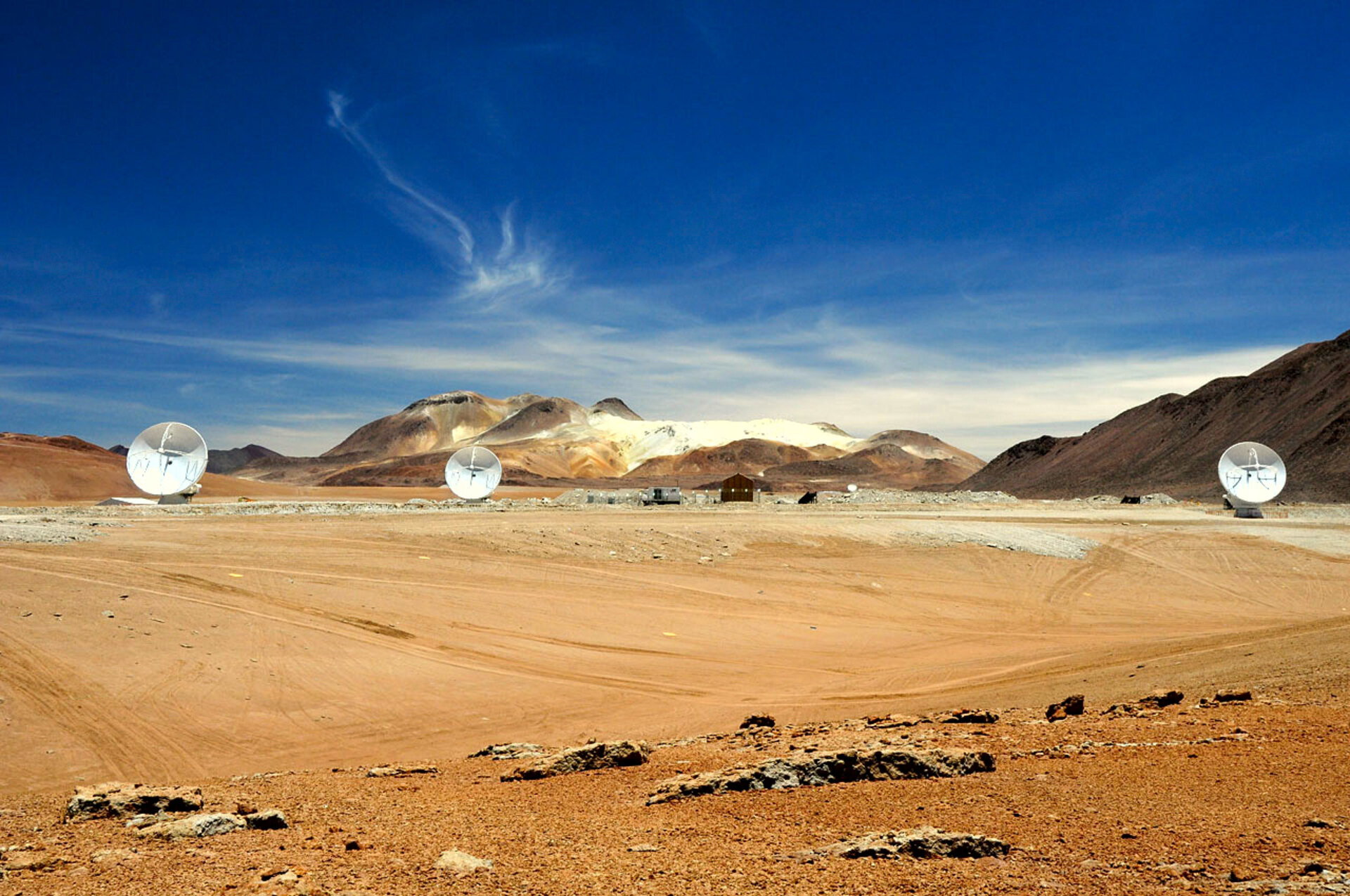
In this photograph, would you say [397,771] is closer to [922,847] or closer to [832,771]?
[832,771]

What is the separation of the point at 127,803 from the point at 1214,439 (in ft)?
355

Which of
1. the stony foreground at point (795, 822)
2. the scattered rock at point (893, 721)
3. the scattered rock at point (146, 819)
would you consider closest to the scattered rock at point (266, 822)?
the stony foreground at point (795, 822)

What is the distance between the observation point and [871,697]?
12250 mm

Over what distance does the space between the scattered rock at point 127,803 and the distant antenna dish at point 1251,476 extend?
51159 millimetres

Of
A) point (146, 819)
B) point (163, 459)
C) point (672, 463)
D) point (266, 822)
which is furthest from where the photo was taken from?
point (672, 463)

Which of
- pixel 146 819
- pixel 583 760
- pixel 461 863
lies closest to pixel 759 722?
pixel 583 760

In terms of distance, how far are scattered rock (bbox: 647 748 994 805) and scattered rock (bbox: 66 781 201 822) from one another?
3.61 metres

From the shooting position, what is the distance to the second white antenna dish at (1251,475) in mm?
46094

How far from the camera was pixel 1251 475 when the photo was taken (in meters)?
46.4

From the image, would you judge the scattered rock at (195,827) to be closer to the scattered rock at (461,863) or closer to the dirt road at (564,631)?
the scattered rock at (461,863)

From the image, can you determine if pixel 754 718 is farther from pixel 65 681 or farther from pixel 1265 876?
Result: pixel 65 681

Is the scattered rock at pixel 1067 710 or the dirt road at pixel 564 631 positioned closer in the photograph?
the scattered rock at pixel 1067 710

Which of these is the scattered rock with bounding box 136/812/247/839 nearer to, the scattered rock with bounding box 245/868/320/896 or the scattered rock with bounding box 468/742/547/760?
the scattered rock with bounding box 245/868/320/896

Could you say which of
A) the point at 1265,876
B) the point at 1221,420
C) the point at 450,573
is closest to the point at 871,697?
the point at 1265,876
